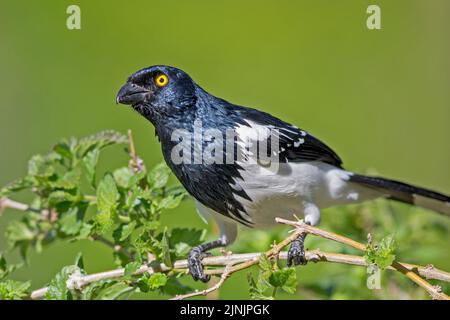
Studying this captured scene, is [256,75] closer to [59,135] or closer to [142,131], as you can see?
[142,131]

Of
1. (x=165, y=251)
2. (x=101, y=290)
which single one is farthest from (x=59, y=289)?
(x=165, y=251)

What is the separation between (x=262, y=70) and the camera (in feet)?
21.5

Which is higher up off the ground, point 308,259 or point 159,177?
point 159,177

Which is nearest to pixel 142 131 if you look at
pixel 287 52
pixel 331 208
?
pixel 287 52

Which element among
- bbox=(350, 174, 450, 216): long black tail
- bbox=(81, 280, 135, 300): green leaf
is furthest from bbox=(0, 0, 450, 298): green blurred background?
bbox=(81, 280, 135, 300): green leaf

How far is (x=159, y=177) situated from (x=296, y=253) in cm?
58

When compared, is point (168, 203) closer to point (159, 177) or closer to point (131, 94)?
point (159, 177)

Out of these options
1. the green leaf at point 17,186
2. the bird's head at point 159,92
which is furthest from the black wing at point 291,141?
the green leaf at point 17,186

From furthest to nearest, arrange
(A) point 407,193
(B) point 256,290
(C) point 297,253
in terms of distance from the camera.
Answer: (A) point 407,193 → (C) point 297,253 → (B) point 256,290

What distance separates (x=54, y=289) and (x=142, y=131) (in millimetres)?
3363

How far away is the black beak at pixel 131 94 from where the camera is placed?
2.88 meters

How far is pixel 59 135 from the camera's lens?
5922mm

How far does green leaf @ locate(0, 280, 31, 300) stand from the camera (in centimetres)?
237

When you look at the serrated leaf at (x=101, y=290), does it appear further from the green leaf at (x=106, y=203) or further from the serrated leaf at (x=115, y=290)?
the green leaf at (x=106, y=203)
